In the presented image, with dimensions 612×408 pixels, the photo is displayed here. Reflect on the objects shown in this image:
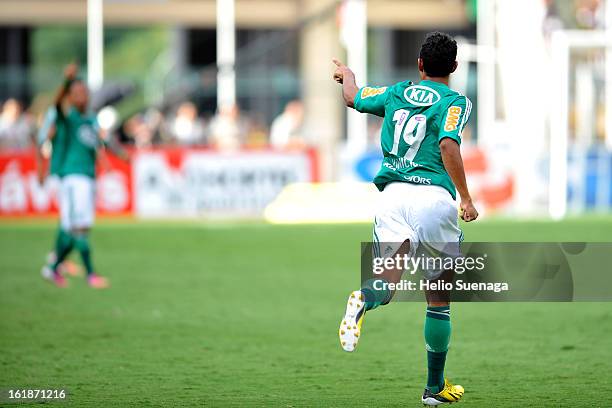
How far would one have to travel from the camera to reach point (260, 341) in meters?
10.1

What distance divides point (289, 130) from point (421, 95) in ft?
65.1

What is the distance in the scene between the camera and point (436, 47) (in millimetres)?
6984

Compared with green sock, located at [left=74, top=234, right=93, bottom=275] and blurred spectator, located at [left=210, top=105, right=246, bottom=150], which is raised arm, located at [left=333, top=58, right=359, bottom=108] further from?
blurred spectator, located at [left=210, top=105, right=246, bottom=150]

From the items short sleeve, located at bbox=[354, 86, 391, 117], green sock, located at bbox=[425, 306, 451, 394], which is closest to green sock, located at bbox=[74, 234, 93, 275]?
short sleeve, located at bbox=[354, 86, 391, 117]

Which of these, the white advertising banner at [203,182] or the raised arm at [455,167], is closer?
the raised arm at [455,167]

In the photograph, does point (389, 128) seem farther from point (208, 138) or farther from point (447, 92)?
point (208, 138)

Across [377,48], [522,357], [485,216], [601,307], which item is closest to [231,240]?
[485,216]

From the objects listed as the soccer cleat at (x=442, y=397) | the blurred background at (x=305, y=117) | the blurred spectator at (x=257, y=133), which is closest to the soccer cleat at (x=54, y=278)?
the soccer cleat at (x=442, y=397)

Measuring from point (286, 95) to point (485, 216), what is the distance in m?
7.72

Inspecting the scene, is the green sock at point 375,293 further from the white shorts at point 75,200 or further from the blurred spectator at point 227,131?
the blurred spectator at point 227,131

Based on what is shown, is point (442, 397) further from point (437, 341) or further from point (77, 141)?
point (77, 141)

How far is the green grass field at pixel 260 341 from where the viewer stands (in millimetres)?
7836

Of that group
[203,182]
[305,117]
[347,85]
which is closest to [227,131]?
[203,182]

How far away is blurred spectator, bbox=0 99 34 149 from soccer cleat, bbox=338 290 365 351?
21.2m
